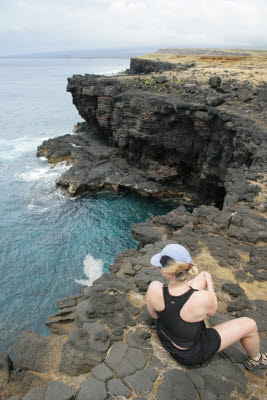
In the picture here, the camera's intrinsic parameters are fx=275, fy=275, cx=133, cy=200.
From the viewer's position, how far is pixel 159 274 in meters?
10.1

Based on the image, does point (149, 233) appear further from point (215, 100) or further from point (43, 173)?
point (43, 173)

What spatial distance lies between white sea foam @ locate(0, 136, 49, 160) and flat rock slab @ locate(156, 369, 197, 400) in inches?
1670

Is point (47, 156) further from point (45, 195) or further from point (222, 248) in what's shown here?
point (222, 248)

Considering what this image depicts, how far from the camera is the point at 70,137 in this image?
140ft

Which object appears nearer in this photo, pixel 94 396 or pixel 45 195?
pixel 94 396

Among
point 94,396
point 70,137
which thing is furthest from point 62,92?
point 94,396

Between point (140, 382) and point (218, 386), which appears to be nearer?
point (218, 386)

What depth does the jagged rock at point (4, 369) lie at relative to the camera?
667cm

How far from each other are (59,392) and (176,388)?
7.93 ft

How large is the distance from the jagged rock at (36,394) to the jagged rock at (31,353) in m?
0.70

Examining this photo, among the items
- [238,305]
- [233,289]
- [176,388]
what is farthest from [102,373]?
[233,289]

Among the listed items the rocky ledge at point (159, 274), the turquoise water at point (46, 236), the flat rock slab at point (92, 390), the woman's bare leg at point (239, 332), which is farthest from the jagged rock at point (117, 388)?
the turquoise water at point (46, 236)

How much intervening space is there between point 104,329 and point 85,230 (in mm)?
18343

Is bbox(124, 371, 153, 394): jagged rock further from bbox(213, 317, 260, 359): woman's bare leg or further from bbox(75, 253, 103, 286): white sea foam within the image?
bbox(75, 253, 103, 286): white sea foam
